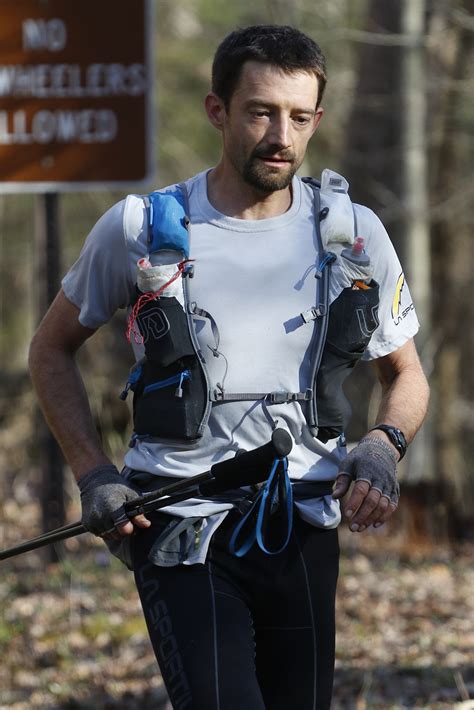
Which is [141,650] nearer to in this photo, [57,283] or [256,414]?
[57,283]

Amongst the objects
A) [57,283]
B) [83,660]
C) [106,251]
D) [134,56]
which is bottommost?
[83,660]

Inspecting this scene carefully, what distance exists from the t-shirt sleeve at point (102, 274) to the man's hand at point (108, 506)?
17.1 inches

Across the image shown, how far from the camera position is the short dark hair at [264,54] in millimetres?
3299

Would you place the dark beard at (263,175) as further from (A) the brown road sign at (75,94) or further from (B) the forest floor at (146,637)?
(A) the brown road sign at (75,94)

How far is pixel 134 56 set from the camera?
315 inches

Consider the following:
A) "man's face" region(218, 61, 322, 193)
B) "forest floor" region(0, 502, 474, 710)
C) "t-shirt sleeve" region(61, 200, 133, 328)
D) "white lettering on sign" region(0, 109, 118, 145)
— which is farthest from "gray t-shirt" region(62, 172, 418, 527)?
"white lettering on sign" region(0, 109, 118, 145)

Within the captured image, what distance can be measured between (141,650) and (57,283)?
2.79m

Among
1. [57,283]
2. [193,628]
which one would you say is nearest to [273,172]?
[193,628]

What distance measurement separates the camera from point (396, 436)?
3.34m

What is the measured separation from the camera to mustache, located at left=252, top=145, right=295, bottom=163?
10.8 ft

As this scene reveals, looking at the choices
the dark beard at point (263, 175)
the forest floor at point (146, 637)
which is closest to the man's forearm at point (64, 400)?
the dark beard at point (263, 175)

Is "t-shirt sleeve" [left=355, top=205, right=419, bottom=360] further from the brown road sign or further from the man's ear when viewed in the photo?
the brown road sign

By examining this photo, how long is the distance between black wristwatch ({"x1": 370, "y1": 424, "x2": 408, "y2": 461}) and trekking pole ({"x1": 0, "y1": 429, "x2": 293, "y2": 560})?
0.38m

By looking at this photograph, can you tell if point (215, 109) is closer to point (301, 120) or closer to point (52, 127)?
point (301, 120)
